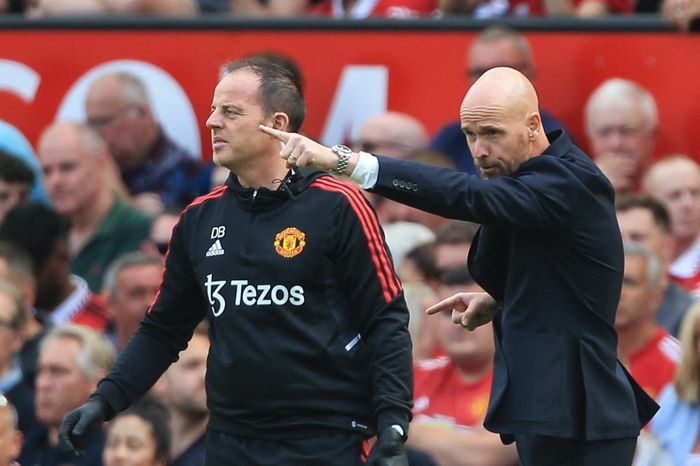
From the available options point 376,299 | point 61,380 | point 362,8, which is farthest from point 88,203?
point 376,299

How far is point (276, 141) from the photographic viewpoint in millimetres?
5414

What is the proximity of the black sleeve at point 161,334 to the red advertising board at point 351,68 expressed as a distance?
12.4 ft

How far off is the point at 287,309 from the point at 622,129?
3612mm

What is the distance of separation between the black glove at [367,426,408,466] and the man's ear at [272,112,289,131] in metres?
1.06

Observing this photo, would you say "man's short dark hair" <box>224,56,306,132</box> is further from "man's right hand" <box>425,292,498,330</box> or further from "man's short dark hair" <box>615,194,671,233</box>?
"man's short dark hair" <box>615,194,671,233</box>

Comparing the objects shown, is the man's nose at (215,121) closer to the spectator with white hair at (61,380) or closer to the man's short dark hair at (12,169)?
the spectator with white hair at (61,380)

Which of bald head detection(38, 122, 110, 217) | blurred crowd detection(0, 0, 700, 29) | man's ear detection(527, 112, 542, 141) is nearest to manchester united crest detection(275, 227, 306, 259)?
man's ear detection(527, 112, 542, 141)

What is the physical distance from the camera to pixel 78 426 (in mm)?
5395

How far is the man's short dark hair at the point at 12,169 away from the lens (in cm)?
917

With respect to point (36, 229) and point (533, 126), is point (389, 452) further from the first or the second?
point (36, 229)

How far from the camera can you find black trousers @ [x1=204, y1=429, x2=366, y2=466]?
5.27 metres

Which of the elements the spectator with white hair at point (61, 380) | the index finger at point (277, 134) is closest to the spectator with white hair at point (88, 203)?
the spectator with white hair at point (61, 380)

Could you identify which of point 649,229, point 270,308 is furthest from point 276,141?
point 649,229

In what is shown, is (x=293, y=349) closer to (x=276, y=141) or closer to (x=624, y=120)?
(x=276, y=141)
